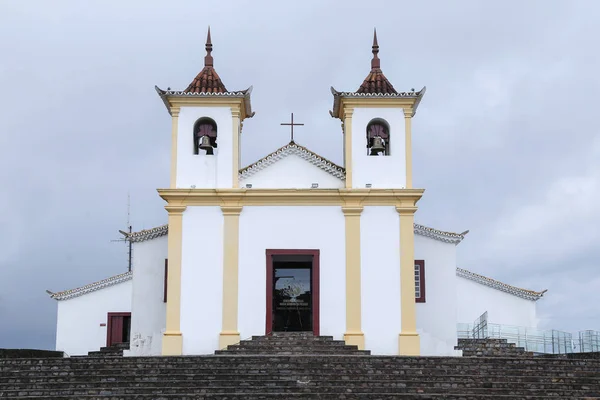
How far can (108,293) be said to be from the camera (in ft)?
105

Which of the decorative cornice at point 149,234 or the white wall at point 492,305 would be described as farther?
the white wall at point 492,305

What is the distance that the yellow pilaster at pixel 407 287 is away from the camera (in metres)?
23.9

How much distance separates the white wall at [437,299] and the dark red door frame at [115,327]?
38.4ft

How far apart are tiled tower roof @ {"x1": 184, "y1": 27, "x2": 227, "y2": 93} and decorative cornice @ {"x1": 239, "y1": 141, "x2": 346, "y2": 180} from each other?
244 centimetres

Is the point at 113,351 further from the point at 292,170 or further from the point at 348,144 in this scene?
the point at 348,144

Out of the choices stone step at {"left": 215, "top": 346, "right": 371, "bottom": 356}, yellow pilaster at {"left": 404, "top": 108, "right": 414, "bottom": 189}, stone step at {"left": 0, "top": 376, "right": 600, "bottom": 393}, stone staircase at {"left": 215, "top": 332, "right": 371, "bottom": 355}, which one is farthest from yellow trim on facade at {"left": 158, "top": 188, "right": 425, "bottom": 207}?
stone step at {"left": 0, "top": 376, "right": 600, "bottom": 393}

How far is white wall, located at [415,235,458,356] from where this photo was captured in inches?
1014

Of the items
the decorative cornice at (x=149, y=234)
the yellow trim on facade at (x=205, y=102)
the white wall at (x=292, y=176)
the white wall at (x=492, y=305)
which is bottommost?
the white wall at (x=492, y=305)

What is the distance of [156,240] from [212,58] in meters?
5.99

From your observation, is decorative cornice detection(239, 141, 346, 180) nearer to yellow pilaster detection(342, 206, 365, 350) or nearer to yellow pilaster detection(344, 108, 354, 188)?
yellow pilaster detection(344, 108, 354, 188)

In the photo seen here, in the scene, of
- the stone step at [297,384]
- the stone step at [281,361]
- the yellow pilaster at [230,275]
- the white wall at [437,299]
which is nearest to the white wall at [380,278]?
the white wall at [437,299]

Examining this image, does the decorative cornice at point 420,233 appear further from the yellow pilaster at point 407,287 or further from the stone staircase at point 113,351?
the stone staircase at point 113,351

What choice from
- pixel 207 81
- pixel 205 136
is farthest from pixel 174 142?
pixel 207 81

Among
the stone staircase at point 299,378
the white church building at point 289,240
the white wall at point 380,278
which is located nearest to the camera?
the stone staircase at point 299,378
